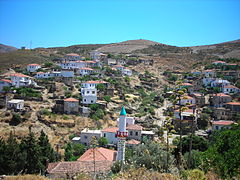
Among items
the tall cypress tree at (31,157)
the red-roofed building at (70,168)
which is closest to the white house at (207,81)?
the red-roofed building at (70,168)

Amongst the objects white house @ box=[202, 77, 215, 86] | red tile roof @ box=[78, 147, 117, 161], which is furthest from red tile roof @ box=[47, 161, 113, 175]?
white house @ box=[202, 77, 215, 86]

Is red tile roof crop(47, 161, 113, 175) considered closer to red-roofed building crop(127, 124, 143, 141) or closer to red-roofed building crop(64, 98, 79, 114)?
red-roofed building crop(127, 124, 143, 141)

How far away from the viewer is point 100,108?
119 ft

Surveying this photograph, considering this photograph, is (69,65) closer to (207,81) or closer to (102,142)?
(207,81)

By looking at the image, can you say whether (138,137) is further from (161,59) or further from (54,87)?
(161,59)

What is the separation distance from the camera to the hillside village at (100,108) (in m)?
25.2

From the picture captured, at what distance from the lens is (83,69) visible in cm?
5294

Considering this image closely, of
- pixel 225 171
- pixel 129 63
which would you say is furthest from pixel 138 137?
pixel 129 63

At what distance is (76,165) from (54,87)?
2755 cm

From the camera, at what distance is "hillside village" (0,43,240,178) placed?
2523 centimetres

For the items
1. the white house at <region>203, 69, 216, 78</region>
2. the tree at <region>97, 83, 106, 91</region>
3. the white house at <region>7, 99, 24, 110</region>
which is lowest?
the white house at <region>7, 99, 24, 110</region>

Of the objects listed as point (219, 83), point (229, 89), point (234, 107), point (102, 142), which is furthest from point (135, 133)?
point (219, 83)

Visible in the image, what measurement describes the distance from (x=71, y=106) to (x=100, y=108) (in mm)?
4624

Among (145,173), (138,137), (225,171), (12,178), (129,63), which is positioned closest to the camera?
(145,173)
